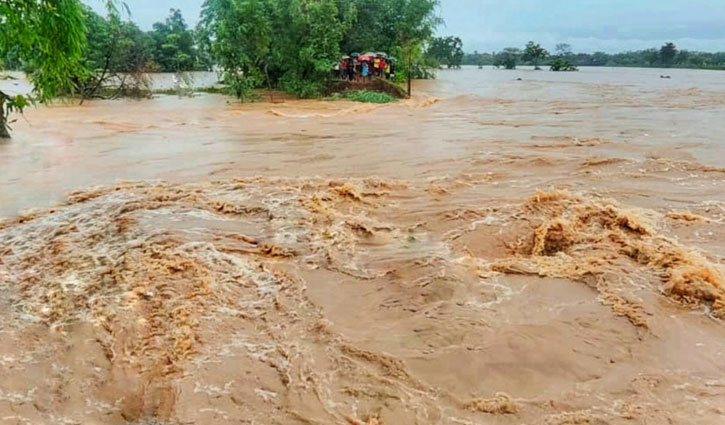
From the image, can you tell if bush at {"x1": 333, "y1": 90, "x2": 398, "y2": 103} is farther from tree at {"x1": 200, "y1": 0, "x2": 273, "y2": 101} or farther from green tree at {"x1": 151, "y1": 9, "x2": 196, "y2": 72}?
green tree at {"x1": 151, "y1": 9, "x2": 196, "y2": 72}

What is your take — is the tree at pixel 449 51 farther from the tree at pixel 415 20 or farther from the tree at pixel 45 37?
the tree at pixel 45 37

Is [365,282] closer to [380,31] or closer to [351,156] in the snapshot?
[351,156]

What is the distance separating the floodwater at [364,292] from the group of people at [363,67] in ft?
47.2

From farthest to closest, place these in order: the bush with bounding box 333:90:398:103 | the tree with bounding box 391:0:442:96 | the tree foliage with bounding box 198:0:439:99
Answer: the tree with bounding box 391:0:442:96 → the bush with bounding box 333:90:398:103 → the tree foliage with bounding box 198:0:439:99

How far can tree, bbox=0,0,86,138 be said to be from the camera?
151 inches

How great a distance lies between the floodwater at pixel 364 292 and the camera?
2.96m

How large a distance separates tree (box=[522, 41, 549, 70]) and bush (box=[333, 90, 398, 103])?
49.1 m

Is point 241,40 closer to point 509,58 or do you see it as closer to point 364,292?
point 364,292

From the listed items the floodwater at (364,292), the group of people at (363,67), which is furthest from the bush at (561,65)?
the floodwater at (364,292)

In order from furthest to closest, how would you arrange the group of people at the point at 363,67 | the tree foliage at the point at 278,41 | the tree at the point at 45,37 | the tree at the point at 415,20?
1. the tree at the point at 415,20
2. the group of people at the point at 363,67
3. the tree foliage at the point at 278,41
4. the tree at the point at 45,37

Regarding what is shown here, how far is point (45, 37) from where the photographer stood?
418cm

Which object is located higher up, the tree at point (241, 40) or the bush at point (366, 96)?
the tree at point (241, 40)

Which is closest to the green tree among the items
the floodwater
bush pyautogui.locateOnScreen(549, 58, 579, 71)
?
the floodwater

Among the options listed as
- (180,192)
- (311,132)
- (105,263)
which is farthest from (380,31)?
(105,263)
